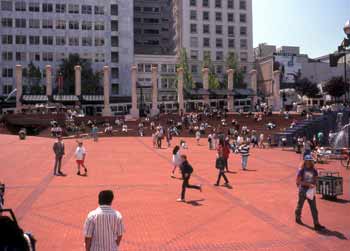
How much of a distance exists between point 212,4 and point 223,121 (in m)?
56.5

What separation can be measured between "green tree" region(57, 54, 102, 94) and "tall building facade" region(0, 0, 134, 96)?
5.37 m

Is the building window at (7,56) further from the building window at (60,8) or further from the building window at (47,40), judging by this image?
the building window at (60,8)

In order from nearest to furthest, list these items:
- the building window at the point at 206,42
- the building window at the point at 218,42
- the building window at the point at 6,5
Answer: the building window at the point at 6,5
the building window at the point at 206,42
the building window at the point at 218,42

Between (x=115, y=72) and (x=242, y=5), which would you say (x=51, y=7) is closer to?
(x=115, y=72)

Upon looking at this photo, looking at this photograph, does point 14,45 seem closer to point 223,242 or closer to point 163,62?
point 163,62

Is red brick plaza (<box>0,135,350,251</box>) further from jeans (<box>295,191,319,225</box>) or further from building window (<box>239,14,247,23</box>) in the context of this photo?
building window (<box>239,14,247,23</box>)

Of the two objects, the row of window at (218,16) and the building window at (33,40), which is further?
the row of window at (218,16)

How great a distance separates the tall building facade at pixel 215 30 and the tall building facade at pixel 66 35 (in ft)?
44.9

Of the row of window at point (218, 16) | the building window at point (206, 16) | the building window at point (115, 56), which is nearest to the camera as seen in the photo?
the building window at point (115, 56)

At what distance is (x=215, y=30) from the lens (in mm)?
97625

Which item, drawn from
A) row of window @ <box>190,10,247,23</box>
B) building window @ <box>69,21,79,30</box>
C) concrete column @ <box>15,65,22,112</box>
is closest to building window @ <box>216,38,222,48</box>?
row of window @ <box>190,10,247,23</box>

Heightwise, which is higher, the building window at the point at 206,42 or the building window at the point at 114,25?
the building window at the point at 114,25

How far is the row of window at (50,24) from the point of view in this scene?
268 ft

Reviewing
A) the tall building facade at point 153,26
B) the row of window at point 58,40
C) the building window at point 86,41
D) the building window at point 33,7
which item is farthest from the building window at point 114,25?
the tall building facade at point 153,26
